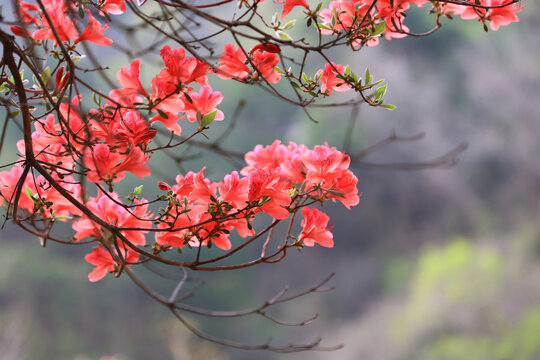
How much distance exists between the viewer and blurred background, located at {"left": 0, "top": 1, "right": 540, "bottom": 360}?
4223 mm

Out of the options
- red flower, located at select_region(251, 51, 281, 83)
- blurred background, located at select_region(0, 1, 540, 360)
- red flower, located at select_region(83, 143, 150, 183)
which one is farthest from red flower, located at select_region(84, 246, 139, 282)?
blurred background, located at select_region(0, 1, 540, 360)

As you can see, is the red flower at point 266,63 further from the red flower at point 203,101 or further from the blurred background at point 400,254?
the blurred background at point 400,254

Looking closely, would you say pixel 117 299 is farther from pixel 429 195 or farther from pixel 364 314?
pixel 429 195

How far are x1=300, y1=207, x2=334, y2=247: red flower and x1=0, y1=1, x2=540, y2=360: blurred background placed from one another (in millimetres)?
3926

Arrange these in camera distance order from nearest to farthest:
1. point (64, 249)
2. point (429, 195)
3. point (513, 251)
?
1. point (513, 251)
2. point (429, 195)
3. point (64, 249)

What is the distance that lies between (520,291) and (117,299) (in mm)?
3568

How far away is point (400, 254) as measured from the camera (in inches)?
182

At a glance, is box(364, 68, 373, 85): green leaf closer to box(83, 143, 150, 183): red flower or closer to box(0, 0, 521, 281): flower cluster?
box(0, 0, 521, 281): flower cluster

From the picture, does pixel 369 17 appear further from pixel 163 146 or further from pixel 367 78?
pixel 163 146

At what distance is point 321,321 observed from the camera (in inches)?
179

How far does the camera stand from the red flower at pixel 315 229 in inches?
21.6

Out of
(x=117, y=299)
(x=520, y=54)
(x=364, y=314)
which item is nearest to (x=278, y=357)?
(x=364, y=314)

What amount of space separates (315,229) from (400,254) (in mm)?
4262

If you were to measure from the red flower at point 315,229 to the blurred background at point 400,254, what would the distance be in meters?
3.93
